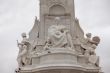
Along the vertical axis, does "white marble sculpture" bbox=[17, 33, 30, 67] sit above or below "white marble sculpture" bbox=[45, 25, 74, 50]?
below

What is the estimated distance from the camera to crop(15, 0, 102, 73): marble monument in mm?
23562

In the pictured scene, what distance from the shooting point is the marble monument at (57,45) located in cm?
2356

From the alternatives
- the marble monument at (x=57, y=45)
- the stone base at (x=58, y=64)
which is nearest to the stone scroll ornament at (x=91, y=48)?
the marble monument at (x=57, y=45)

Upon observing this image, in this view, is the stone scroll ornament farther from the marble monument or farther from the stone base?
the stone base

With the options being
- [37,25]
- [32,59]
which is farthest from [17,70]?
[37,25]

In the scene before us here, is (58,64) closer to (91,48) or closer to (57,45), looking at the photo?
(57,45)

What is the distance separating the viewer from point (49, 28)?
2589 cm

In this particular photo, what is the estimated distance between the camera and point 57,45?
2466cm

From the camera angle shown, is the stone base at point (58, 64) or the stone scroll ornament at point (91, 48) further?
the stone scroll ornament at point (91, 48)

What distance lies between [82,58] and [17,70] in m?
5.18

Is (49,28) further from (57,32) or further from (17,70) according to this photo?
(17,70)

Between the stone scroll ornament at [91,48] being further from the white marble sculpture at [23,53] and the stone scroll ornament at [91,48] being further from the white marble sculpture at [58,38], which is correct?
the white marble sculpture at [23,53]

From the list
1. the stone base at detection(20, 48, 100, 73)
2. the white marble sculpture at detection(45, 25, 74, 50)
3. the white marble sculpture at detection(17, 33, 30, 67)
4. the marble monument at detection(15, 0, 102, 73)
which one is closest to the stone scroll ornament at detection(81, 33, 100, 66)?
the marble monument at detection(15, 0, 102, 73)

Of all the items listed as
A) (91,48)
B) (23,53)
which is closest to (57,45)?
(23,53)
